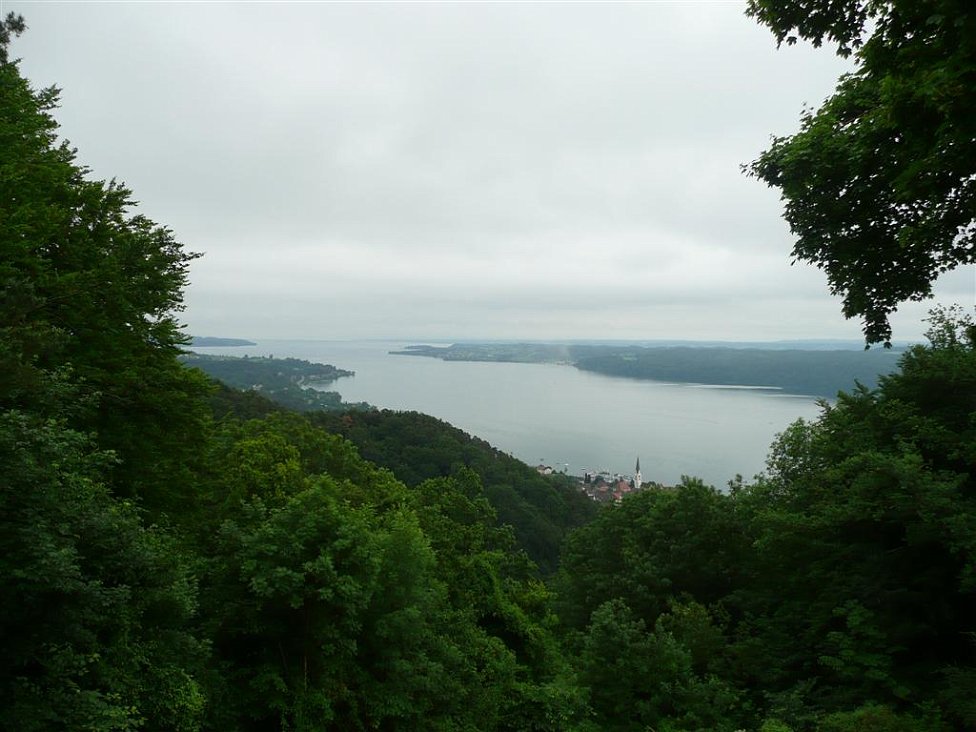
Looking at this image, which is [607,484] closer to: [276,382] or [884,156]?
[884,156]

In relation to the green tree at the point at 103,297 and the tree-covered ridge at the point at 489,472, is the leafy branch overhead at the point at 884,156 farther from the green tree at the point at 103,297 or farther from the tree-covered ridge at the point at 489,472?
the tree-covered ridge at the point at 489,472

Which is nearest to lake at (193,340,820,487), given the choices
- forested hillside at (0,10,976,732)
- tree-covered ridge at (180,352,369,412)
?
tree-covered ridge at (180,352,369,412)

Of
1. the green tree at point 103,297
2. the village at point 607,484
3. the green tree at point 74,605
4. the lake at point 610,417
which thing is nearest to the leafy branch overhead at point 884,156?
the green tree at point 74,605

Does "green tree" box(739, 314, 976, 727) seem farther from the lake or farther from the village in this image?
the lake

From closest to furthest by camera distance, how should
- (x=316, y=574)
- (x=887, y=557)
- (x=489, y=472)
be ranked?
(x=316, y=574) < (x=887, y=557) < (x=489, y=472)

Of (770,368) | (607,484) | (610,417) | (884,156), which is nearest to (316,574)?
(884,156)

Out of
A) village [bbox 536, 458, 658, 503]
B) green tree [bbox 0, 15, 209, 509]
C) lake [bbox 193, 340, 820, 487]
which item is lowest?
village [bbox 536, 458, 658, 503]
